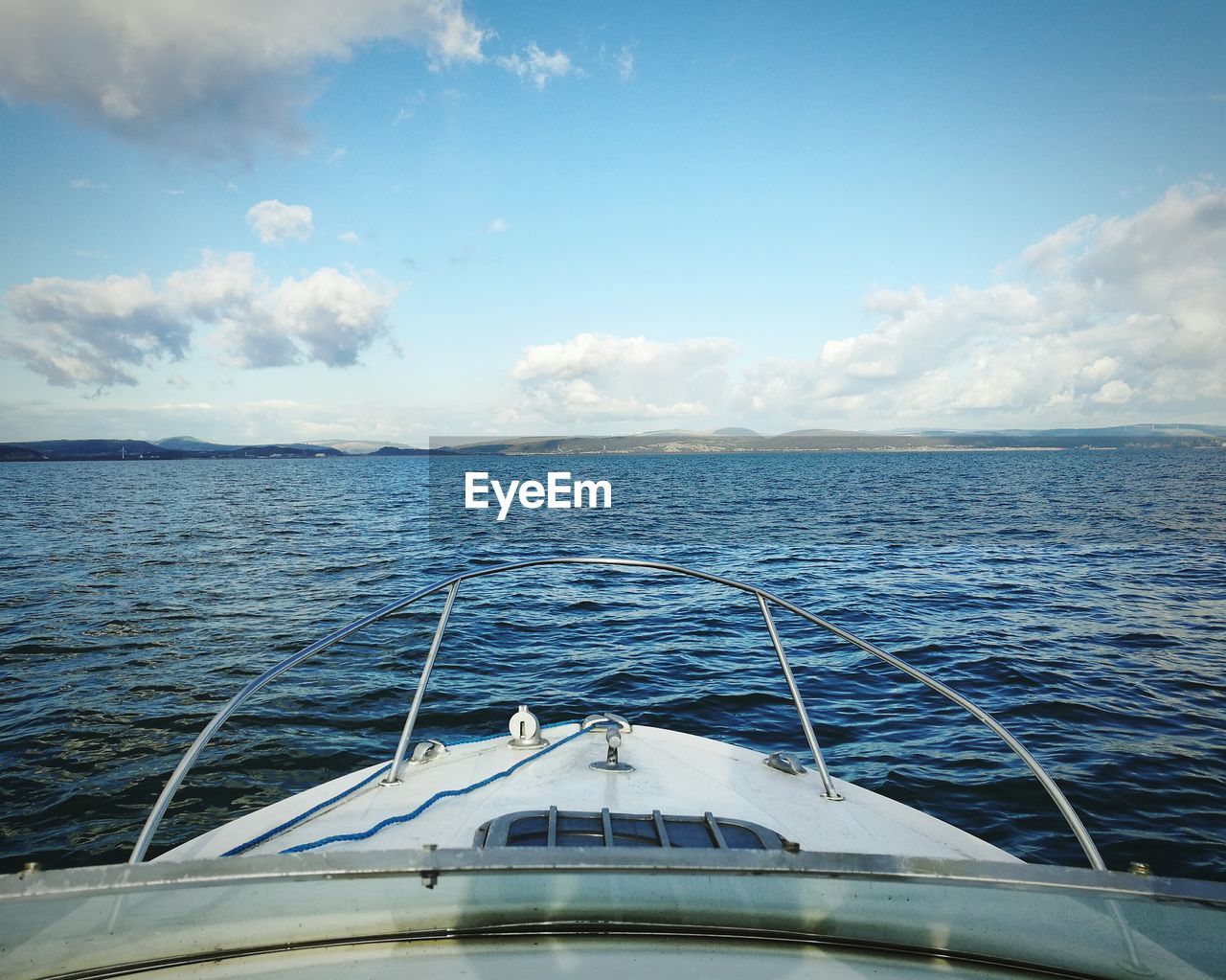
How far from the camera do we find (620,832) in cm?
313

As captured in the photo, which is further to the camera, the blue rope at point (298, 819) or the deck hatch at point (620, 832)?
the blue rope at point (298, 819)

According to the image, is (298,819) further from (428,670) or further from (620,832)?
(620,832)

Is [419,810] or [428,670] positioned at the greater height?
[428,670]

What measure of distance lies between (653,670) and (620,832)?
6.92 m

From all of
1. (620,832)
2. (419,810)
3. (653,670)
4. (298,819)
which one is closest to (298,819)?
(298,819)

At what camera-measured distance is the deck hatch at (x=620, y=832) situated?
303 cm

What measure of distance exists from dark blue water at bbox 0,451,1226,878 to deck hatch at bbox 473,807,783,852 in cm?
357

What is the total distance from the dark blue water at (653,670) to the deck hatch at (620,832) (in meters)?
3.57

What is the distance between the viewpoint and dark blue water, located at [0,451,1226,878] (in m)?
6.19

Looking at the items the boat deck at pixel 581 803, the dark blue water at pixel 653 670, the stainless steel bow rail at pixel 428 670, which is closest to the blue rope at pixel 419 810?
the boat deck at pixel 581 803

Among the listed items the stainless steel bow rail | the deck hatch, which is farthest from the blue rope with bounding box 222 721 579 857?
the deck hatch

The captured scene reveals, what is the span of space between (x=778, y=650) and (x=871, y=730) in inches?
161

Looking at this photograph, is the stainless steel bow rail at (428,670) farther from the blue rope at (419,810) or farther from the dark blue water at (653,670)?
the dark blue water at (653,670)

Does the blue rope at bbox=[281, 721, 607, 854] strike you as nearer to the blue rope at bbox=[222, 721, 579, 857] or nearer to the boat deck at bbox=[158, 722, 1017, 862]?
the boat deck at bbox=[158, 722, 1017, 862]
